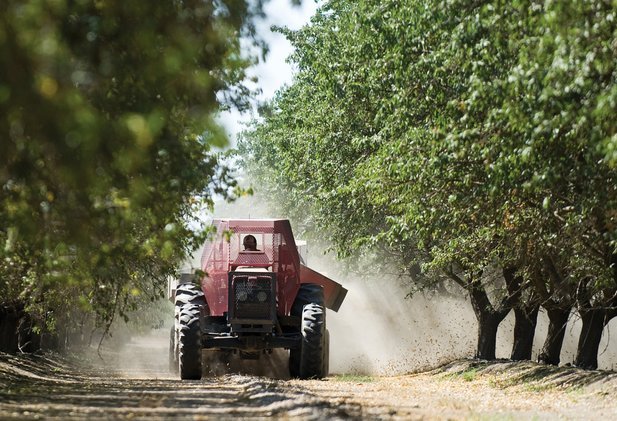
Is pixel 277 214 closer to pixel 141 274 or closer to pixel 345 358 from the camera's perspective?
pixel 345 358

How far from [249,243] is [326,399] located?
8189 millimetres

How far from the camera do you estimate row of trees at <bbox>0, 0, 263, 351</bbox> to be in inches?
332

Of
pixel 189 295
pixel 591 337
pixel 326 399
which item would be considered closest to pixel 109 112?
pixel 326 399

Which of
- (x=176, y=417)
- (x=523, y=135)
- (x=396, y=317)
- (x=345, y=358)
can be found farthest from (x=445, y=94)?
(x=396, y=317)

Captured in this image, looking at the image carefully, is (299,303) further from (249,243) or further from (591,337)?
(591,337)

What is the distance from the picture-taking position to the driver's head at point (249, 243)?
24000mm

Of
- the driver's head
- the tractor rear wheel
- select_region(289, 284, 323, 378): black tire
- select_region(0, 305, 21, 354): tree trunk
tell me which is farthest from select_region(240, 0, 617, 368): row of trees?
select_region(0, 305, 21, 354): tree trunk

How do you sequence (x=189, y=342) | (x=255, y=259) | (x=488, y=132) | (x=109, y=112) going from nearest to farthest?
1. (x=109, y=112)
2. (x=488, y=132)
3. (x=189, y=342)
4. (x=255, y=259)

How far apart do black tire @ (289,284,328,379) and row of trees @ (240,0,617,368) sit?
7.13 ft

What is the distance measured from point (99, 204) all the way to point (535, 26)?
6.23m

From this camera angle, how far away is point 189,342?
21812 millimetres

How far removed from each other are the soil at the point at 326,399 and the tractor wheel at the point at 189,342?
672 millimetres

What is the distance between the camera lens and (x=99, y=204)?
42.8 ft

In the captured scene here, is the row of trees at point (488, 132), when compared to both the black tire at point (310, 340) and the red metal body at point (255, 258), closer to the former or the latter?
the red metal body at point (255, 258)
